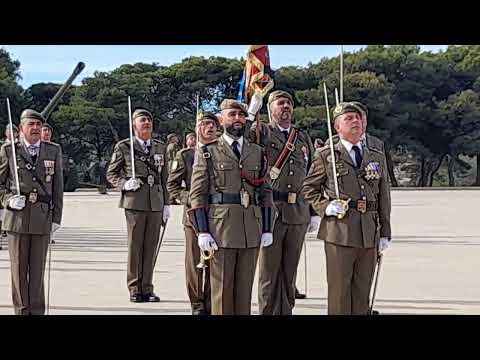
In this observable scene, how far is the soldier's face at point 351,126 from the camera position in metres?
5.56

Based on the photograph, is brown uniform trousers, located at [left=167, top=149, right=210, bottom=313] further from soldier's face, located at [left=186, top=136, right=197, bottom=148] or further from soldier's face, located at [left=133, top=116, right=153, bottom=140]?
soldier's face, located at [left=186, top=136, right=197, bottom=148]

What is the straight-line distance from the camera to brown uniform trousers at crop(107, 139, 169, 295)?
25.3ft

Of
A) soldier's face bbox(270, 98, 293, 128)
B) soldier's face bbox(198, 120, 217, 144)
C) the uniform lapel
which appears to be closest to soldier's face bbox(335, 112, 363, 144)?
the uniform lapel

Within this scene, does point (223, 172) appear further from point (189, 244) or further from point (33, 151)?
point (189, 244)

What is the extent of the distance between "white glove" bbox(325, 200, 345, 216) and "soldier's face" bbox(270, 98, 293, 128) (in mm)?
1205

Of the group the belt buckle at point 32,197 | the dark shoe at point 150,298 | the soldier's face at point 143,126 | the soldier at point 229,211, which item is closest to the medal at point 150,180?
the soldier's face at point 143,126

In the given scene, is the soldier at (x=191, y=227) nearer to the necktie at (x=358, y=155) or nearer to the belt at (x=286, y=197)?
the belt at (x=286, y=197)

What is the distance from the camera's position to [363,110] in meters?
5.63

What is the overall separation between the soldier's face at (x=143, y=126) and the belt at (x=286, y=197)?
1610mm
